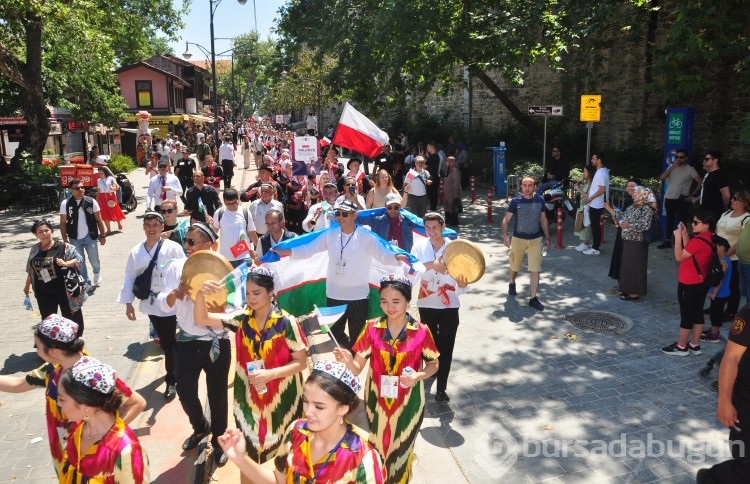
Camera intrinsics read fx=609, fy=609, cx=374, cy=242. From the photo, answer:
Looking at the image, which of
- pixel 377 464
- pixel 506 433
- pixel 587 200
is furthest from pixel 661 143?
pixel 377 464

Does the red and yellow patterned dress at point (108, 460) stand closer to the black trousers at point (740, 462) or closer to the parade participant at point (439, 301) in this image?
the parade participant at point (439, 301)

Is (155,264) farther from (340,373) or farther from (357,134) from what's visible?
(357,134)

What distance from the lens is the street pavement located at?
5129mm

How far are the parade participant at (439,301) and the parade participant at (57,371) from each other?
2.94 m

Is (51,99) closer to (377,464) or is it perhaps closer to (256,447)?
(256,447)

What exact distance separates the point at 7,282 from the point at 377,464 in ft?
33.7

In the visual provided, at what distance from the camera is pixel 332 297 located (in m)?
6.31

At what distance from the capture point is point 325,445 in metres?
2.89

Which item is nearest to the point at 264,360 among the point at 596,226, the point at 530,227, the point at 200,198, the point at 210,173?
the point at 530,227

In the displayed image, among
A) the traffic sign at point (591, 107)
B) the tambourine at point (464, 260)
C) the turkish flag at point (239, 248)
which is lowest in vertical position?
the turkish flag at point (239, 248)

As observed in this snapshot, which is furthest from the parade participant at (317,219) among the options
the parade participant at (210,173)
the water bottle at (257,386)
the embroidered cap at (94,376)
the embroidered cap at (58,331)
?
the parade participant at (210,173)

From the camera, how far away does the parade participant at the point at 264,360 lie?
4254 mm

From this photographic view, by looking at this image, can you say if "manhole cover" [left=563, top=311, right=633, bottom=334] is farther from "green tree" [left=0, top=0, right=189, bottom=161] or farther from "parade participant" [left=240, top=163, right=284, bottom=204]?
"green tree" [left=0, top=0, right=189, bottom=161]

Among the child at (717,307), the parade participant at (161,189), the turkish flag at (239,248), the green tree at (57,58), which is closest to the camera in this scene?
the child at (717,307)
